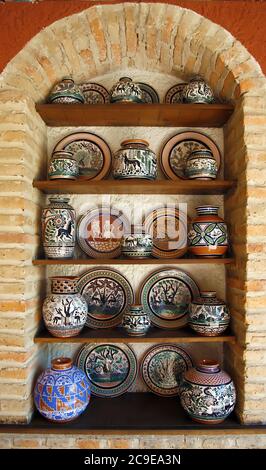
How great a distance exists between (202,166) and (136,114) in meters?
0.42

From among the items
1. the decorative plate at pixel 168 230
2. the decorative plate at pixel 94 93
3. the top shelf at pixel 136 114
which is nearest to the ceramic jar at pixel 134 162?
the top shelf at pixel 136 114

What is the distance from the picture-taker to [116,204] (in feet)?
6.34

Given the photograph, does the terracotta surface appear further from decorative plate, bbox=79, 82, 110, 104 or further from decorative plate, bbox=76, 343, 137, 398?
decorative plate, bbox=76, 343, 137, 398

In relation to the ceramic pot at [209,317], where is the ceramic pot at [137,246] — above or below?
above

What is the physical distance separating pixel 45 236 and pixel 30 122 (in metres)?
0.53

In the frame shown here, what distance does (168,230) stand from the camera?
191cm

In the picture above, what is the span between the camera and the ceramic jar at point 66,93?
5.62 ft

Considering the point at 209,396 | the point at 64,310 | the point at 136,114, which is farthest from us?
the point at 136,114

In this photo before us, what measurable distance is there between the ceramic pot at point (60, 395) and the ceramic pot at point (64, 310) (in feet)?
0.54

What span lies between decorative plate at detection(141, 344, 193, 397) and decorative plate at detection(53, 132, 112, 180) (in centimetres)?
98

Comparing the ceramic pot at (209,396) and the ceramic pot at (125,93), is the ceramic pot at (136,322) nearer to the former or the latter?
the ceramic pot at (209,396)

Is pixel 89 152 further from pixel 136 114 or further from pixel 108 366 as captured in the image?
pixel 108 366

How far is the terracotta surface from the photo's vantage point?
5.30ft

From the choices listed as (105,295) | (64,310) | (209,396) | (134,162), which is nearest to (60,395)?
(64,310)
